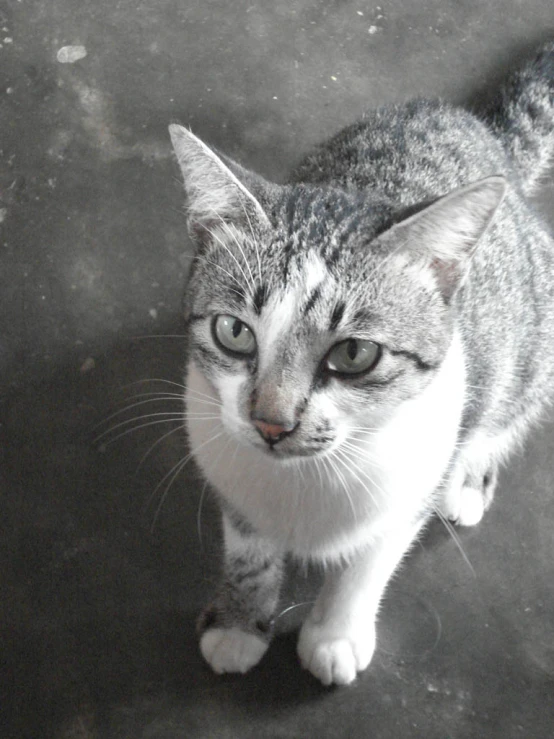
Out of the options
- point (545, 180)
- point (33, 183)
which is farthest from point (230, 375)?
point (545, 180)

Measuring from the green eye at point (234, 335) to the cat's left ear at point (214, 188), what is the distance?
0.55ft

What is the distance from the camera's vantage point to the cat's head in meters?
1.27

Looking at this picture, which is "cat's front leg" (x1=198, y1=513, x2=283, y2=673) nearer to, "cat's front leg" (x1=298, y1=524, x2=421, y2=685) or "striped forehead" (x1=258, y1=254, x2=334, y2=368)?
"cat's front leg" (x1=298, y1=524, x2=421, y2=685)

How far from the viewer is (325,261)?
131 centimetres

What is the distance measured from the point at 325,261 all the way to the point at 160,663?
107 centimetres

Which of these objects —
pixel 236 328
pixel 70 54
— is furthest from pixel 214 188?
pixel 70 54

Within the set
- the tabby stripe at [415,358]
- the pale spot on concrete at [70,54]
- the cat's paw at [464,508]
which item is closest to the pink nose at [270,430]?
the tabby stripe at [415,358]

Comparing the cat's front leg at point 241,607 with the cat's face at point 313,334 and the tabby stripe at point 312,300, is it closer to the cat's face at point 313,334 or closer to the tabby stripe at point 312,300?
the cat's face at point 313,334

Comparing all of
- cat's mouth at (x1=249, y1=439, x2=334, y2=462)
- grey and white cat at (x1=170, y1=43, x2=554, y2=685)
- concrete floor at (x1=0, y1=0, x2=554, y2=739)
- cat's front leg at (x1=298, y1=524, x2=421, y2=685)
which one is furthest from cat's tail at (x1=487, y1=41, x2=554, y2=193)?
cat's mouth at (x1=249, y1=439, x2=334, y2=462)

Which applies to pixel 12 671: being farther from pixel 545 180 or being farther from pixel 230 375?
pixel 545 180

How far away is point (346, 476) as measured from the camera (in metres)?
1.49

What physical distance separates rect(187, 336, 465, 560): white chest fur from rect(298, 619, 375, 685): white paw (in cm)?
24

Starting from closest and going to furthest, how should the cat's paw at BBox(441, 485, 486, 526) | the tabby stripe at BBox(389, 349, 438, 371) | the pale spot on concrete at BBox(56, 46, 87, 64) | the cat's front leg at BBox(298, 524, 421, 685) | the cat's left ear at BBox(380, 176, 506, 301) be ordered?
1. the cat's left ear at BBox(380, 176, 506, 301)
2. the tabby stripe at BBox(389, 349, 438, 371)
3. the cat's front leg at BBox(298, 524, 421, 685)
4. the cat's paw at BBox(441, 485, 486, 526)
5. the pale spot on concrete at BBox(56, 46, 87, 64)

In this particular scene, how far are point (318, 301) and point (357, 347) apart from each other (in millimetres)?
98
